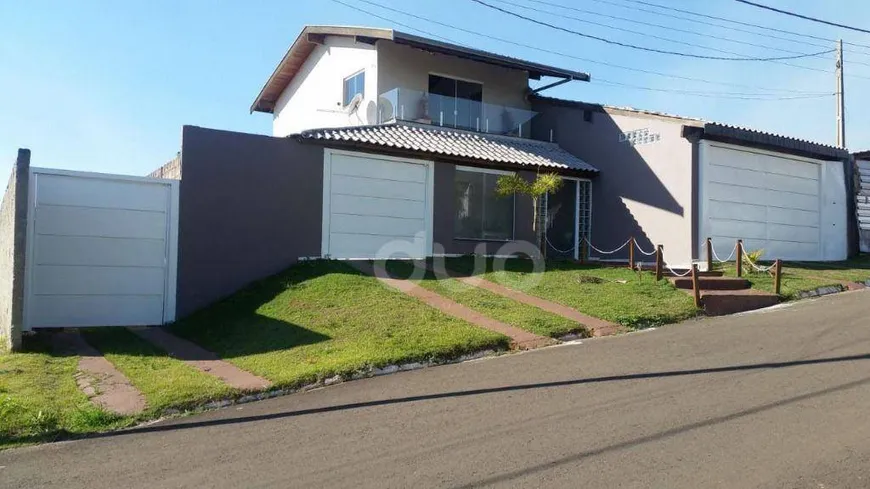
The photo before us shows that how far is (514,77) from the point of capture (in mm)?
19906

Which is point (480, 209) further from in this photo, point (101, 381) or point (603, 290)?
point (101, 381)

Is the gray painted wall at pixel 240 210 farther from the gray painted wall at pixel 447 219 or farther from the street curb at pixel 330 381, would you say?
the street curb at pixel 330 381

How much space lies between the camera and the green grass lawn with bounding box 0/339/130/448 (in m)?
6.30

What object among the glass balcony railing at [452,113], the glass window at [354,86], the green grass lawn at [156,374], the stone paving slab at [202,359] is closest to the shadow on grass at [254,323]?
the stone paving slab at [202,359]

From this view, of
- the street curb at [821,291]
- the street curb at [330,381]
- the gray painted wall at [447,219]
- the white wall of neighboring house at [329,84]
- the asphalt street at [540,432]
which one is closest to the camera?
the asphalt street at [540,432]

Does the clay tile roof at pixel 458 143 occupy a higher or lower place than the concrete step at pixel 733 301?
higher

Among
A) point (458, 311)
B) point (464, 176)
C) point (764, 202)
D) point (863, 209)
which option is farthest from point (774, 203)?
point (458, 311)

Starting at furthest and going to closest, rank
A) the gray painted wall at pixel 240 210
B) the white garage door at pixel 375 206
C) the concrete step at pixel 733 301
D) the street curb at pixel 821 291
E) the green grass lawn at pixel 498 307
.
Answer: the white garage door at pixel 375 206, the street curb at pixel 821 291, the gray painted wall at pixel 240 210, the concrete step at pixel 733 301, the green grass lawn at pixel 498 307

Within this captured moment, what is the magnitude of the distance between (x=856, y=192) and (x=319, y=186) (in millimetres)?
14845

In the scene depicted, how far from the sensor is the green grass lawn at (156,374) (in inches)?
285

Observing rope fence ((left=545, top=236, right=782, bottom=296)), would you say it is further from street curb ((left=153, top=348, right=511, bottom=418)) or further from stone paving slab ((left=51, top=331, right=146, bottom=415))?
stone paving slab ((left=51, top=331, right=146, bottom=415))

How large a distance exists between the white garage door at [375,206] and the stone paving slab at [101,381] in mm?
5213

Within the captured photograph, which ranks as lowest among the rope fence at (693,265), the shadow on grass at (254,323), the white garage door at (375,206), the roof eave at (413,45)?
the shadow on grass at (254,323)

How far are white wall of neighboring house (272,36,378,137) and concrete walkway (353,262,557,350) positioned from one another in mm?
6409
